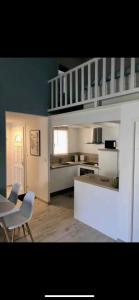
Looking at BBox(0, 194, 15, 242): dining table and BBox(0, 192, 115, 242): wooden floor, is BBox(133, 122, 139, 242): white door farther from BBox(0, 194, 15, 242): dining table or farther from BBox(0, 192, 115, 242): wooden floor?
BBox(0, 194, 15, 242): dining table

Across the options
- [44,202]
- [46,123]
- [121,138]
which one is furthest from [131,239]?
[46,123]

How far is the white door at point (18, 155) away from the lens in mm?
4977

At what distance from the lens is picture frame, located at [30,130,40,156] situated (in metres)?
4.46

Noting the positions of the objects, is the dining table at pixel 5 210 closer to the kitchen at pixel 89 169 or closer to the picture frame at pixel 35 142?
the kitchen at pixel 89 169

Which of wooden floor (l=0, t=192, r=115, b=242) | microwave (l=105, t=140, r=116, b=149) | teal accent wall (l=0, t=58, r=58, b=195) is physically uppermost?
teal accent wall (l=0, t=58, r=58, b=195)

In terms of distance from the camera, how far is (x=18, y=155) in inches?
201

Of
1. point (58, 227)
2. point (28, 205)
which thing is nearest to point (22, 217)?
point (28, 205)

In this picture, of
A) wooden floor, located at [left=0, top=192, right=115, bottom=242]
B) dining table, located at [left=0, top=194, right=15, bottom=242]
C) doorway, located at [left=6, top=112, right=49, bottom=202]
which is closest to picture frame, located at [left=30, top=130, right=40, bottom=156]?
doorway, located at [left=6, top=112, right=49, bottom=202]

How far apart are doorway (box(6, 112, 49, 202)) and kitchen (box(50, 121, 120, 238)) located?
0.31 metres

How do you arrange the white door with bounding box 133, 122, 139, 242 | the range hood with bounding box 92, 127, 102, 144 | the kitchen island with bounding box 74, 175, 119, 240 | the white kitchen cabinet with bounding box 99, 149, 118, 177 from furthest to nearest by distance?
the range hood with bounding box 92, 127, 102, 144
the white kitchen cabinet with bounding box 99, 149, 118, 177
the kitchen island with bounding box 74, 175, 119, 240
the white door with bounding box 133, 122, 139, 242

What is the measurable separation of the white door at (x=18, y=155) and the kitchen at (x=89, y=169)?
931mm
